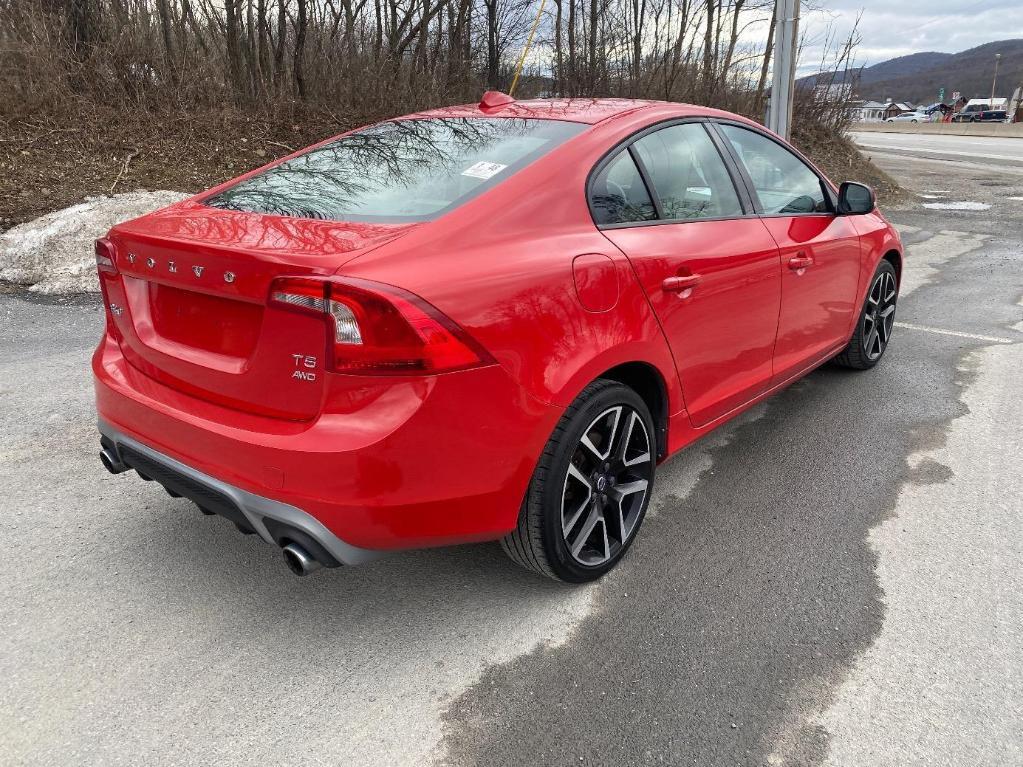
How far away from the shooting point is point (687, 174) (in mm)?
3193

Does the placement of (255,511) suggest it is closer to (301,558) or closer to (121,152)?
(301,558)

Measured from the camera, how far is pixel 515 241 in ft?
7.80

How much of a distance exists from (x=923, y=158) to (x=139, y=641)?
967 inches

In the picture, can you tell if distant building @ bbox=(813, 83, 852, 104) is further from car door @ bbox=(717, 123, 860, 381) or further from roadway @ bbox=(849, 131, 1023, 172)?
car door @ bbox=(717, 123, 860, 381)

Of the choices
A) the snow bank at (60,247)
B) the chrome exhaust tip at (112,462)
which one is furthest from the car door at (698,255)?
the snow bank at (60,247)

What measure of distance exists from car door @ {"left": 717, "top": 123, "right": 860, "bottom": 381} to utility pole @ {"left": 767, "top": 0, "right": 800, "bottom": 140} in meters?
5.66

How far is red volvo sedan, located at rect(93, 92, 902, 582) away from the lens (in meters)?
2.08

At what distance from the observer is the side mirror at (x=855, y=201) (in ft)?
13.3

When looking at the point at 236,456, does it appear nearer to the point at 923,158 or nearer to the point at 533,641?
the point at 533,641

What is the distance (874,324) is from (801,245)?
160cm

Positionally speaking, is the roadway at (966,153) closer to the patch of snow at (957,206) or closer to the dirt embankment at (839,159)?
the dirt embankment at (839,159)

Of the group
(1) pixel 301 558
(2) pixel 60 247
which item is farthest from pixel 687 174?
(2) pixel 60 247

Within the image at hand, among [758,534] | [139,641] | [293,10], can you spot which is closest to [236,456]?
[139,641]

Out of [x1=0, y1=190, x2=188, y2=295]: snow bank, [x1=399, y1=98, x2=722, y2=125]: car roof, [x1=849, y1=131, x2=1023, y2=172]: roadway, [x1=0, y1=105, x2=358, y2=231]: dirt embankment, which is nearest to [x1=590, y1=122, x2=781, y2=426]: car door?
[x1=399, y1=98, x2=722, y2=125]: car roof
